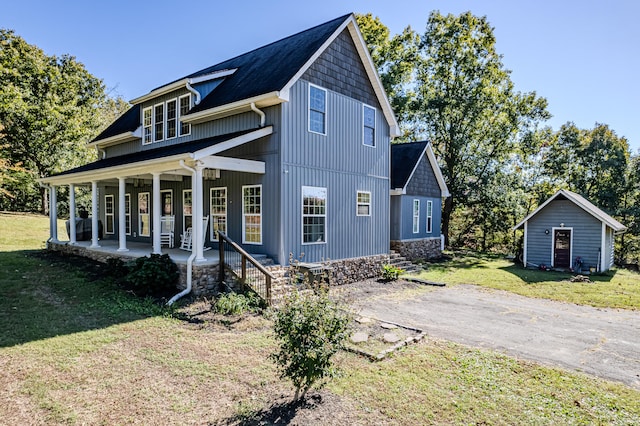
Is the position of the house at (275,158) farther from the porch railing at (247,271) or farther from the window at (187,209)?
the porch railing at (247,271)

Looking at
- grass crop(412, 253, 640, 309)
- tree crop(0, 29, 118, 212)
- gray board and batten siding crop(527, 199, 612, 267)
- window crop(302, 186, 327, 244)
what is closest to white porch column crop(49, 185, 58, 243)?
tree crop(0, 29, 118, 212)

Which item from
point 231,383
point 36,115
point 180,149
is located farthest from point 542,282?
point 36,115

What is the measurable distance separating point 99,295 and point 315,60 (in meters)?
9.13

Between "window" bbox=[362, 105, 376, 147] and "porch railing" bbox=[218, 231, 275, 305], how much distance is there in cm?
670

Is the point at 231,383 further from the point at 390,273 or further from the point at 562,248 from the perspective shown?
the point at 562,248

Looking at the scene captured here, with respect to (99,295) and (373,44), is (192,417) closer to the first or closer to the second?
(99,295)

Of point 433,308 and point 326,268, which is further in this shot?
A: point 326,268

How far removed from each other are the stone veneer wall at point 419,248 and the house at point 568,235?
177 inches

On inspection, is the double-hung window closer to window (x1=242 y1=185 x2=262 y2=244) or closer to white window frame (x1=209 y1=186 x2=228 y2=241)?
window (x1=242 y1=185 x2=262 y2=244)

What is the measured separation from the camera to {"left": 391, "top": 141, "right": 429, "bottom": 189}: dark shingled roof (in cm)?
1839

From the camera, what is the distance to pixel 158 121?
47.8ft

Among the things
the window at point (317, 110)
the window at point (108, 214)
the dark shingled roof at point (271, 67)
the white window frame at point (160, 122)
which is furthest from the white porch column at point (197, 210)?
the window at point (108, 214)

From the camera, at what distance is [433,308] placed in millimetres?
9812

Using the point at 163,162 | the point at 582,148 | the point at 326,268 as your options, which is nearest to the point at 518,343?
the point at 326,268
